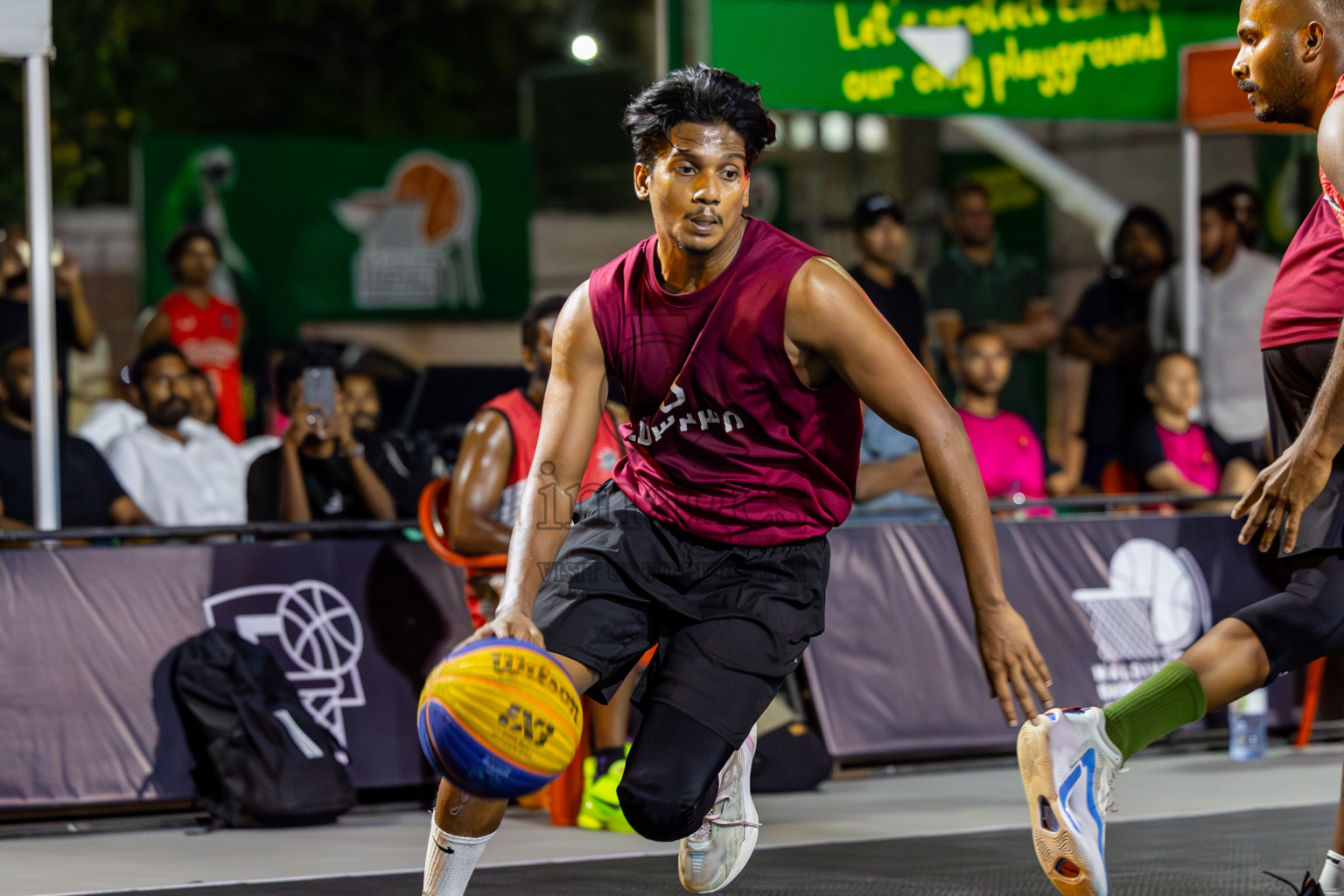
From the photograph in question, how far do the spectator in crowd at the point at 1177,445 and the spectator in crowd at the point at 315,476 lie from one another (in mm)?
3933

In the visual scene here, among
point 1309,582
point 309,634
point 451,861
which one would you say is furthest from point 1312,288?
point 309,634

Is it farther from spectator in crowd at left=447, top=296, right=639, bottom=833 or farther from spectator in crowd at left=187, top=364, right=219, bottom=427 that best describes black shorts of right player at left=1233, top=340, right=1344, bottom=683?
spectator in crowd at left=187, top=364, right=219, bottom=427

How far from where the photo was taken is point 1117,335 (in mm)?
10328

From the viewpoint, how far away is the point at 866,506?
8.32m

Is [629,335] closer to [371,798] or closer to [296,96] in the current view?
[371,798]

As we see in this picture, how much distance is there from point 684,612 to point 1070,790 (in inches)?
41.7

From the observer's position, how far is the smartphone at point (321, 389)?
780cm

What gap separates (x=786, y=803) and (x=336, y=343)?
269 inches

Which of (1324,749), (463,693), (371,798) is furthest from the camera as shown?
(1324,749)

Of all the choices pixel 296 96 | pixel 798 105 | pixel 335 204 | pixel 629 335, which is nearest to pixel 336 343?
pixel 335 204

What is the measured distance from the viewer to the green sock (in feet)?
14.8

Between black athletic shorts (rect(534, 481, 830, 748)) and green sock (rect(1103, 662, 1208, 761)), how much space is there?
825 mm

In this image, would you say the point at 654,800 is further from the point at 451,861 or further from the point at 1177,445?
the point at 1177,445

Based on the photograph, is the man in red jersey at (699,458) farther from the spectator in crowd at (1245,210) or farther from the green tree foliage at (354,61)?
the green tree foliage at (354,61)
